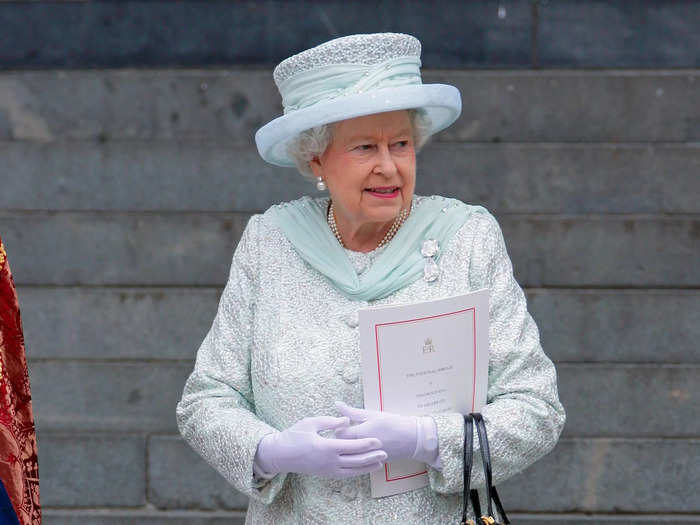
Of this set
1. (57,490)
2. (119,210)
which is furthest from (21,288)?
(57,490)

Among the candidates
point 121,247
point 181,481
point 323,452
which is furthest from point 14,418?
point 121,247

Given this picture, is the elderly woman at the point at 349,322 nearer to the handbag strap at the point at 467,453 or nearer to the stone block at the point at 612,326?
the handbag strap at the point at 467,453

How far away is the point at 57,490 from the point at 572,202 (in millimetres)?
2438

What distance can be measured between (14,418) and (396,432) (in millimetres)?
782

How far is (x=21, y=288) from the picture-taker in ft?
16.4

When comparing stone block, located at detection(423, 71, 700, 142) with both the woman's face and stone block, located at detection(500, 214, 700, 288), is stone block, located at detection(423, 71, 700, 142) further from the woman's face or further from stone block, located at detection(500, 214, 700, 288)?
the woman's face

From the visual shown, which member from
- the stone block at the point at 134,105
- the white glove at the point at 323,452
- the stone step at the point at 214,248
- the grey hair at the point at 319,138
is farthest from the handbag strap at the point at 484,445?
the stone block at the point at 134,105

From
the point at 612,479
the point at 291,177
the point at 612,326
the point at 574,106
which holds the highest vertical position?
the point at 574,106

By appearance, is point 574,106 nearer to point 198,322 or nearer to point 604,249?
point 604,249

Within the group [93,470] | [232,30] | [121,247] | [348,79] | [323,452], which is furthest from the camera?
[232,30]

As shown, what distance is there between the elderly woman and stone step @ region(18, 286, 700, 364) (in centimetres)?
221

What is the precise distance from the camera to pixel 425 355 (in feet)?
8.18

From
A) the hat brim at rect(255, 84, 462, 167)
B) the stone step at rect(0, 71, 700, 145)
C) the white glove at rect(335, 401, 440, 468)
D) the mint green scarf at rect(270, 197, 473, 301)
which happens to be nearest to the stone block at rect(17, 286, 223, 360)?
the stone step at rect(0, 71, 700, 145)

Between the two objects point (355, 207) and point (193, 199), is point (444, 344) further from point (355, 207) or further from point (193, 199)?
point (193, 199)
